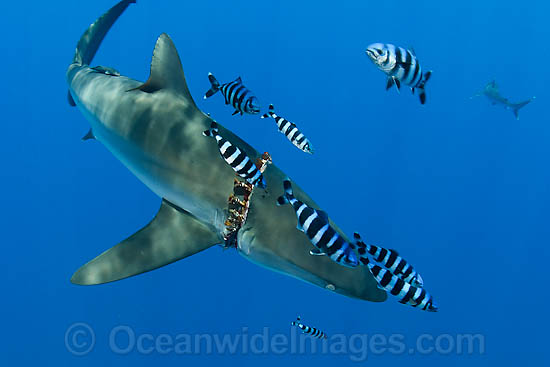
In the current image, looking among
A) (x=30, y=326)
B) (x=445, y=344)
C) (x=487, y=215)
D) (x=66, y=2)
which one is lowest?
(x=30, y=326)

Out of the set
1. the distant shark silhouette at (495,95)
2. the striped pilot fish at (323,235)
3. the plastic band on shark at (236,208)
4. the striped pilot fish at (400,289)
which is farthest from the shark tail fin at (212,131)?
the distant shark silhouette at (495,95)

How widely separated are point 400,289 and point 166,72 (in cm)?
311

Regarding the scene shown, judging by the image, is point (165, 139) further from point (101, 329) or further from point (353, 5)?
point (353, 5)

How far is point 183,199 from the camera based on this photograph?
151 inches

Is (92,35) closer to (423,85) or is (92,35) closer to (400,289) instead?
(423,85)

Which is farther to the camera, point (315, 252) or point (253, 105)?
point (253, 105)

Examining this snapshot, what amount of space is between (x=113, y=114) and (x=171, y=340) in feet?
27.5

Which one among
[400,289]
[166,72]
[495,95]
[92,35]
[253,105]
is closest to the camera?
[400,289]

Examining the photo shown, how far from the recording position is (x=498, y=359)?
13898 mm

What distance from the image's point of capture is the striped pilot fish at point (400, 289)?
288 centimetres

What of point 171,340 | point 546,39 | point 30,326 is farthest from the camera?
point 546,39

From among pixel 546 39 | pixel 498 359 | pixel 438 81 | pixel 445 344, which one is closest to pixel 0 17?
pixel 438 81

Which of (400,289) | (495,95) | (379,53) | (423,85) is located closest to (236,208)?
(400,289)

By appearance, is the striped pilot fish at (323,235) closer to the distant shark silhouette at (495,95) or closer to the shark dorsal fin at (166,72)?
the shark dorsal fin at (166,72)
